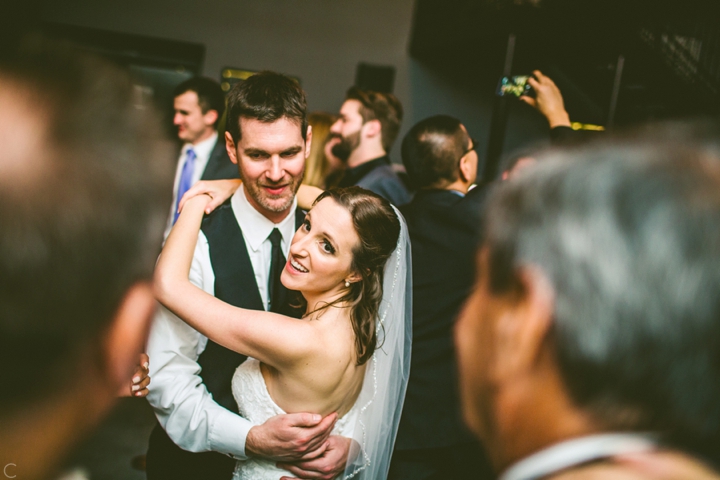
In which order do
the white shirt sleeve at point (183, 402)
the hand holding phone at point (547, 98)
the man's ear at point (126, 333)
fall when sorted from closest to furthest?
the man's ear at point (126, 333) < the white shirt sleeve at point (183, 402) < the hand holding phone at point (547, 98)

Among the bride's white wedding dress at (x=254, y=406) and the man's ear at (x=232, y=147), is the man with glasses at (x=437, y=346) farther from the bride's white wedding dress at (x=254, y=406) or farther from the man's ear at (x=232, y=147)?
the man's ear at (x=232, y=147)

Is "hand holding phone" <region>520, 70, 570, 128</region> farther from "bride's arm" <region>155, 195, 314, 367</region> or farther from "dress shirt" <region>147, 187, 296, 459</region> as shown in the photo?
"dress shirt" <region>147, 187, 296, 459</region>

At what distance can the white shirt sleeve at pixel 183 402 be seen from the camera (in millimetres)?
1423

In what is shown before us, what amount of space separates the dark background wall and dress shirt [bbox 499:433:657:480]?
596 centimetres

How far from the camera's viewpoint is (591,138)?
0.65 meters

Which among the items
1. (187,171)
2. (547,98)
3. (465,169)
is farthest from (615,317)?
(187,171)

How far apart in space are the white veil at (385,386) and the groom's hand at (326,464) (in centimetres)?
5

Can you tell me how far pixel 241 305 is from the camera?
1574 millimetres

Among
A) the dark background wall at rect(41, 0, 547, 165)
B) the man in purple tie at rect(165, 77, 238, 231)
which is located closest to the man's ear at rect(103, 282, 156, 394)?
the man in purple tie at rect(165, 77, 238, 231)

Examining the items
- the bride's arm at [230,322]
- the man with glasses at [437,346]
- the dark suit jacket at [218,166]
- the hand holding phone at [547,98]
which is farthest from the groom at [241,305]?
the dark suit jacket at [218,166]

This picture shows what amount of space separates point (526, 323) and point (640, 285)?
0.13 metres

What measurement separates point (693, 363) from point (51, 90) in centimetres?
71

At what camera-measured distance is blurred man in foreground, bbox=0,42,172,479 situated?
458 millimetres

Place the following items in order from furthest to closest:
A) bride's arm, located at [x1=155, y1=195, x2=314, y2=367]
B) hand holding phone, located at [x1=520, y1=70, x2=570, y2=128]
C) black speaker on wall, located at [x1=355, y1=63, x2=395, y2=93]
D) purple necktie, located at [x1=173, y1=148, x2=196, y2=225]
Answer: black speaker on wall, located at [x1=355, y1=63, x2=395, y2=93]
purple necktie, located at [x1=173, y1=148, x2=196, y2=225]
hand holding phone, located at [x1=520, y1=70, x2=570, y2=128]
bride's arm, located at [x1=155, y1=195, x2=314, y2=367]
